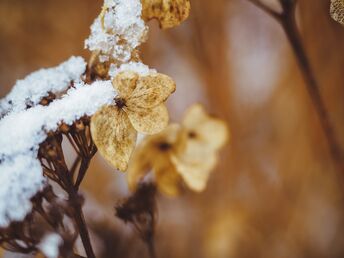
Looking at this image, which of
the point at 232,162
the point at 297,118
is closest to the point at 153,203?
the point at 232,162

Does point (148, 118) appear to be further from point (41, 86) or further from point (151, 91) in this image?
point (41, 86)

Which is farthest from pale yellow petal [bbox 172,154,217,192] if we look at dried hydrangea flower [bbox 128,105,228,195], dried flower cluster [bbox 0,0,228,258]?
dried flower cluster [bbox 0,0,228,258]

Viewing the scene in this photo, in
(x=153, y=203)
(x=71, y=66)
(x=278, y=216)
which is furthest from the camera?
(x=278, y=216)

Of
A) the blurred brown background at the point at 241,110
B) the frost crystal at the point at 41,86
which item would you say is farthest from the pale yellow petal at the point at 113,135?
the blurred brown background at the point at 241,110

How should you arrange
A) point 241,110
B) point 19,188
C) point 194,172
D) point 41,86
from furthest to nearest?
point 241,110 → point 194,172 → point 41,86 → point 19,188

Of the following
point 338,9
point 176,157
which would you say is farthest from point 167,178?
point 338,9

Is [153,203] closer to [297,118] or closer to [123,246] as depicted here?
[123,246]
